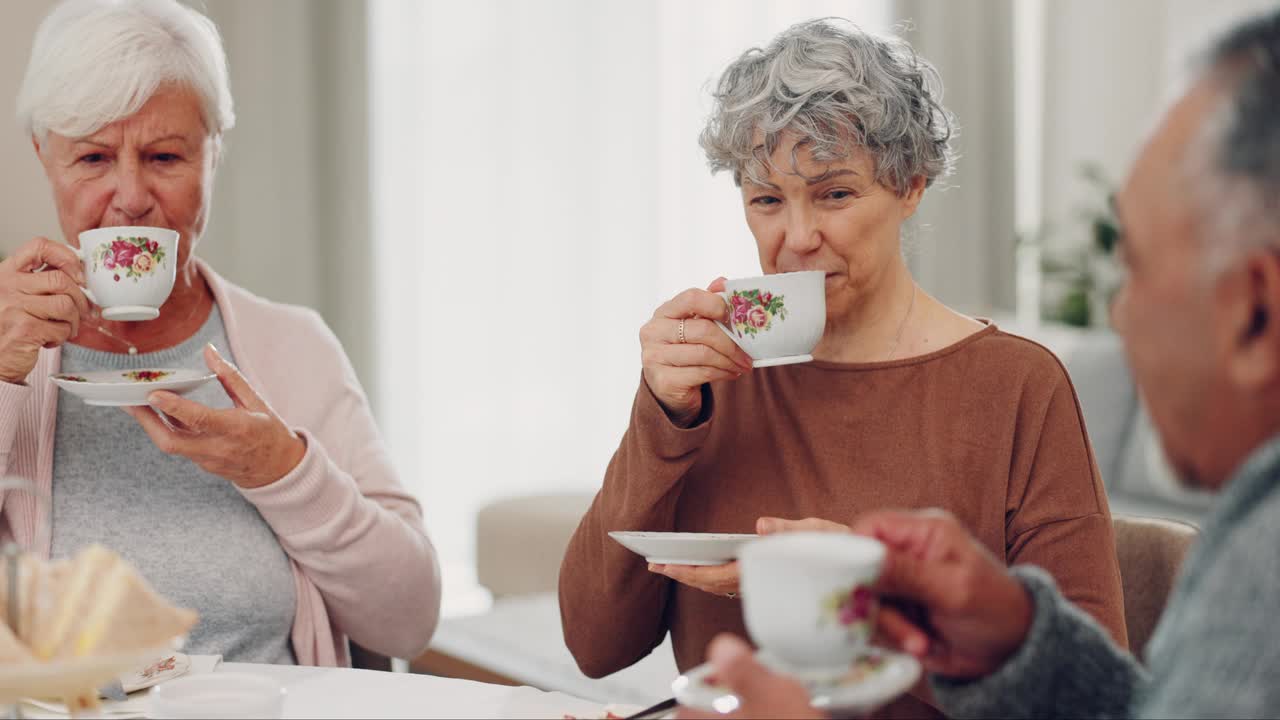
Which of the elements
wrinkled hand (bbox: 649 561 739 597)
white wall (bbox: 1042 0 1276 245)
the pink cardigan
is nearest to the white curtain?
white wall (bbox: 1042 0 1276 245)

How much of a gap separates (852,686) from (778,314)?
63 cm

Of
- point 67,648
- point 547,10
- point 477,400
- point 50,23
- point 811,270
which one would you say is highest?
point 547,10

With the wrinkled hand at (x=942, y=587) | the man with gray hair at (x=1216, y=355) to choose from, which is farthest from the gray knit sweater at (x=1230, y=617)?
the wrinkled hand at (x=942, y=587)

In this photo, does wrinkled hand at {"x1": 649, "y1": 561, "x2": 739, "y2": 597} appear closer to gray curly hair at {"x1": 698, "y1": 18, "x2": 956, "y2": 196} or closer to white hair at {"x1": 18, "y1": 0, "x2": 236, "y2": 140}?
gray curly hair at {"x1": 698, "y1": 18, "x2": 956, "y2": 196}

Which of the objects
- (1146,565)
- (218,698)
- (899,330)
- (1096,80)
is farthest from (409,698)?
(1096,80)

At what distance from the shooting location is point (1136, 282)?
79 centimetres

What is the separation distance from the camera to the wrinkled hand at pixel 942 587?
907 millimetres

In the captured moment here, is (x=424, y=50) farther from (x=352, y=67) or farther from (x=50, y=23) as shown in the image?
(x=50, y=23)

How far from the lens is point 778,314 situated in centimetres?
137

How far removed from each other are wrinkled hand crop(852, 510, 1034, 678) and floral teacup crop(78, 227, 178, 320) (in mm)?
1026

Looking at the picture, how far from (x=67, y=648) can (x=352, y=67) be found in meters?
3.38

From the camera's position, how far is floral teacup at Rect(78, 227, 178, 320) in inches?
59.4

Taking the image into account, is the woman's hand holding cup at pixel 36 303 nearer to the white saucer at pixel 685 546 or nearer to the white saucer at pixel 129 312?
the white saucer at pixel 129 312

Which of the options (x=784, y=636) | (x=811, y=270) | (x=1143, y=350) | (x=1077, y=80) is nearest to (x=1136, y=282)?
(x=1143, y=350)
